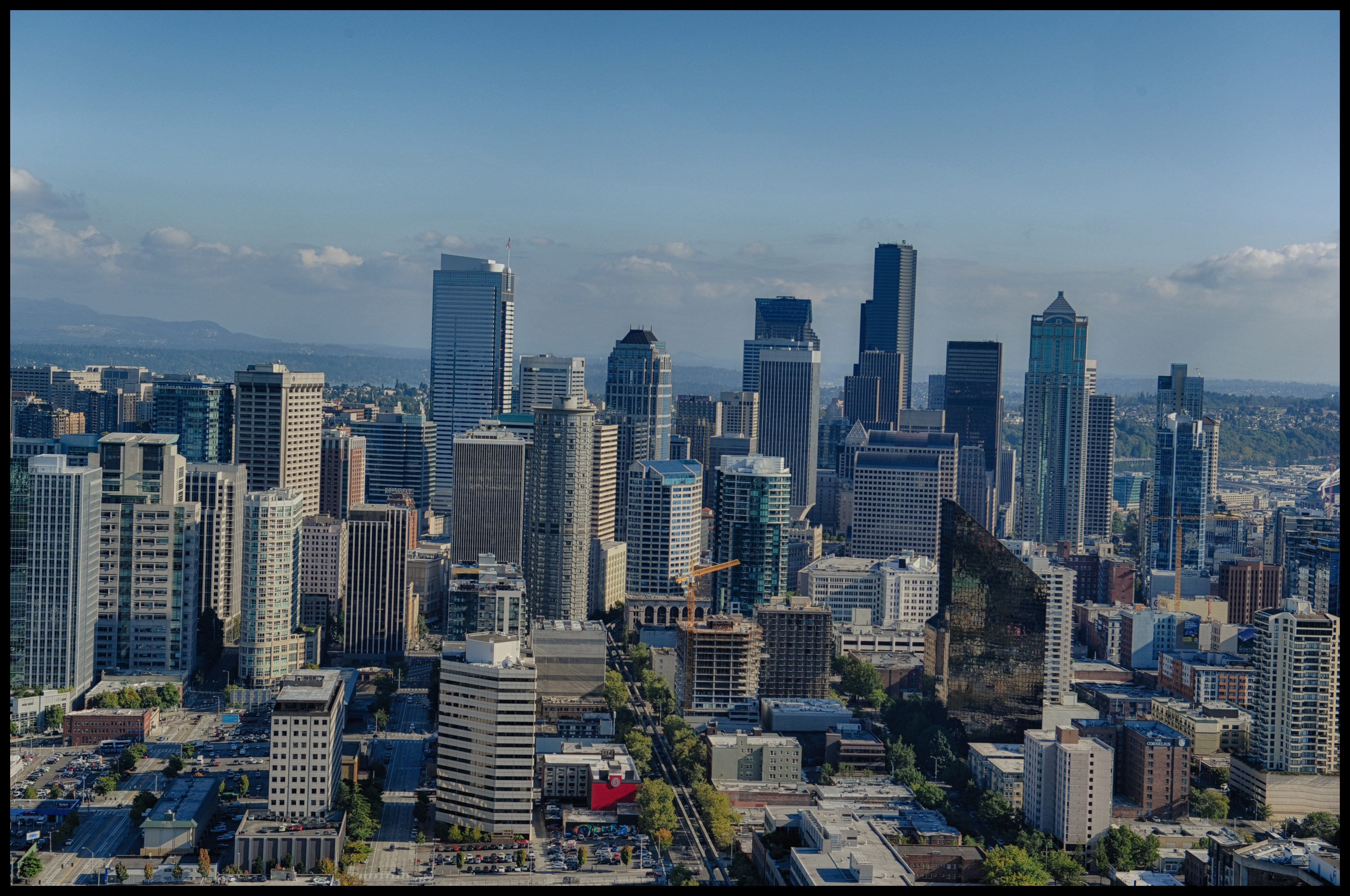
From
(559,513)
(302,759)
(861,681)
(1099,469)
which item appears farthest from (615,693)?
(1099,469)

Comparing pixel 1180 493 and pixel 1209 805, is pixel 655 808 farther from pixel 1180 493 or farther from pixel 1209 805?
→ pixel 1180 493

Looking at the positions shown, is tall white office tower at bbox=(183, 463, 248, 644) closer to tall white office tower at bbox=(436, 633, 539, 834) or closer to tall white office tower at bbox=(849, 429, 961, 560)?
tall white office tower at bbox=(436, 633, 539, 834)

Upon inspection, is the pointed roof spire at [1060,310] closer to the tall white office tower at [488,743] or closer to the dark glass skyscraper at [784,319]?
the dark glass skyscraper at [784,319]

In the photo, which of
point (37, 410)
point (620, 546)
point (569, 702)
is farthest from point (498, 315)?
point (569, 702)

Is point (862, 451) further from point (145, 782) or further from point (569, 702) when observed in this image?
point (145, 782)

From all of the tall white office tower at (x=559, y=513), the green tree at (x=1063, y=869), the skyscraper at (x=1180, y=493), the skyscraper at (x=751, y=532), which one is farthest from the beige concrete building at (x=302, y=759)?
the skyscraper at (x=1180, y=493)

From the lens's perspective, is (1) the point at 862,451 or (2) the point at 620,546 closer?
(2) the point at 620,546
